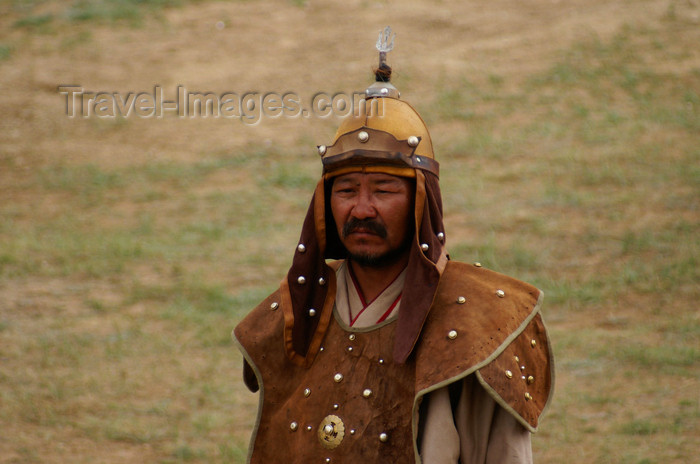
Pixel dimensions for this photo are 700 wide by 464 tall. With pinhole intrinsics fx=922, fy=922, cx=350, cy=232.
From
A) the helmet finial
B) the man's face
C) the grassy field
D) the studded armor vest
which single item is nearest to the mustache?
the man's face

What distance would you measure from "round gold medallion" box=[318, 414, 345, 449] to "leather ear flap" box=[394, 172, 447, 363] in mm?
286

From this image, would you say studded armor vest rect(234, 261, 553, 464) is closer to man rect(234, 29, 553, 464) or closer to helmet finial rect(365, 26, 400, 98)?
man rect(234, 29, 553, 464)

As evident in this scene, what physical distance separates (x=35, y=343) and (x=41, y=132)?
18.5ft

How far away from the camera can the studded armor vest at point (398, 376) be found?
2801 millimetres

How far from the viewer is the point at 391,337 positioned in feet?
9.65

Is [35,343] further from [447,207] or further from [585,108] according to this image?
[585,108]

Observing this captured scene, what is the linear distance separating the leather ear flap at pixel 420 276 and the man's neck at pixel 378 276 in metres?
0.12

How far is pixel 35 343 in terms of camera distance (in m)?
7.52

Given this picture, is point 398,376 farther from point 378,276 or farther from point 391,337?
point 378,276

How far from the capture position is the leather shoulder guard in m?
2.77

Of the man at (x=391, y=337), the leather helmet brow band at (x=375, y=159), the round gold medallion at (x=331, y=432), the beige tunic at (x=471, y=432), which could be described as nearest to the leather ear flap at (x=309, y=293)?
the man at (x=391, y=337)

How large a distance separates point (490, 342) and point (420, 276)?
0.30 m

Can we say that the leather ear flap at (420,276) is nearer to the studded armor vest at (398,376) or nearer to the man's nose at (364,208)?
the studded armor vest at (398,376)

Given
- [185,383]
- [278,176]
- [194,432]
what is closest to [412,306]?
[194,432]
